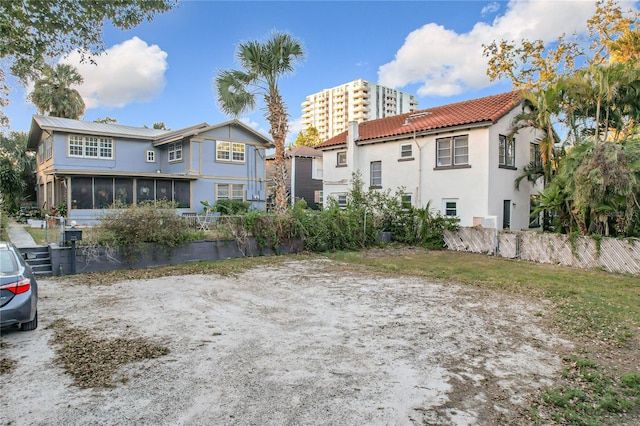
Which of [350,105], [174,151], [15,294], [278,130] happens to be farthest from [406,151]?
[350,105]

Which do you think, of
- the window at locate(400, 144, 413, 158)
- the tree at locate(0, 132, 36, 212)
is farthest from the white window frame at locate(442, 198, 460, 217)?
the tree at locate(0, 132, 36, 212)

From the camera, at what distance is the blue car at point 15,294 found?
15.3 ft

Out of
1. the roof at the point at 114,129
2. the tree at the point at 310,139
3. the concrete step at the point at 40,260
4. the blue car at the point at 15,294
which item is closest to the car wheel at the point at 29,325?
the blue car at the point at 15,294

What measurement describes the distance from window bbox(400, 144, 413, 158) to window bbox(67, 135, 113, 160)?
17.4 m

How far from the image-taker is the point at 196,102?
1936cm

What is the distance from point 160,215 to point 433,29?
15.7 metres

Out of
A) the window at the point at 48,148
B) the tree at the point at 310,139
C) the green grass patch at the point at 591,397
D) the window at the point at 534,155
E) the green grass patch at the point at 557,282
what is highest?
the tree at the point at 310,139

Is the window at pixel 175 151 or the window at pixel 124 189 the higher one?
the window at pixel 175 151

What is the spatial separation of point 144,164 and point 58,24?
55.1 ft

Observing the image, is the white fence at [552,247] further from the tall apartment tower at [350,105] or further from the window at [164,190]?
the tall apartment tower at [350,105]

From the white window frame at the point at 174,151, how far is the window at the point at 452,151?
50.4 ft

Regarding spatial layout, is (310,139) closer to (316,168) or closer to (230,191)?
(316,168)

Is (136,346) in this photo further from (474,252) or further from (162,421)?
(474,252)

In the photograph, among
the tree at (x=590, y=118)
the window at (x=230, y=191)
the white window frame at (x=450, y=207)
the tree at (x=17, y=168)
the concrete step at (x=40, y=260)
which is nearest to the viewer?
the concrete step at (x=40, y=260)
